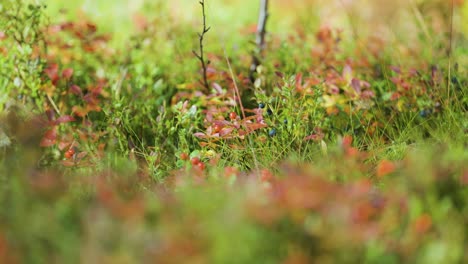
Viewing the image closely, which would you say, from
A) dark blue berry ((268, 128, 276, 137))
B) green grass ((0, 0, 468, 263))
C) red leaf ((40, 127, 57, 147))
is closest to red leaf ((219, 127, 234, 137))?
green grass ((0, 0, 468, 263))

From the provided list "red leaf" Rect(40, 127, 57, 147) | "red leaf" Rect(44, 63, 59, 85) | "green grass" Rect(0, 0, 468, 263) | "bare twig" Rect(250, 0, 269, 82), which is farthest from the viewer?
"bare twig" Rect(250, 0, 269, 82)

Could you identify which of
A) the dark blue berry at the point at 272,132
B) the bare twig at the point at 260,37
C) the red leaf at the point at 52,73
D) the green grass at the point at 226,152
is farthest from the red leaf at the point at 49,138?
the bare twig at the point at 260,37

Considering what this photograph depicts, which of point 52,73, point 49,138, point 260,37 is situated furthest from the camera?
point 260,37

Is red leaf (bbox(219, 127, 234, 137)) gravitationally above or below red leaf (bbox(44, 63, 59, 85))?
below

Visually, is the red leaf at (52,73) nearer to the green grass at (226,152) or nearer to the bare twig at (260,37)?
the green grass at (226,152)

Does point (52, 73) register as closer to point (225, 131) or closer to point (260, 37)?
point (225, 131)

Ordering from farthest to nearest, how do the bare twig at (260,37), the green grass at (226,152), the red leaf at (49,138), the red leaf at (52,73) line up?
the bare twig at (260,37)
the red leaf at (52,73)
the red leaf at (49,138)
the green grass at (226,152)

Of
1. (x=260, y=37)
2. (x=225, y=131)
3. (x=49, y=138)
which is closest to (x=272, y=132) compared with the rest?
(x=225, y=131)

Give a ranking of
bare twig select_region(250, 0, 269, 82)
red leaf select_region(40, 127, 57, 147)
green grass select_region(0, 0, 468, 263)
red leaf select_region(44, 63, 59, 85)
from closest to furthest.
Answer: green grass select_region(0, 0, 468, 263), red leaf select_region(40, 127, 57, 147), red leaf select_region(44, 63, 59, 85), bare twig select_region(250, 0, 269, 82)

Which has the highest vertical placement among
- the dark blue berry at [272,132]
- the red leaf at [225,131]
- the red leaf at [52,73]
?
the red leaf at [52,73]

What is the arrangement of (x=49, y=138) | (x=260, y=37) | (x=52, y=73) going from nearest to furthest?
(x=49, y=138)
(x=52, y=73)
(x=260, y=37)

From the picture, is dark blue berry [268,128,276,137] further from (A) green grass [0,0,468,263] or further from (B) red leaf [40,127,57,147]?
(B) red leaf [40,127,57,147]

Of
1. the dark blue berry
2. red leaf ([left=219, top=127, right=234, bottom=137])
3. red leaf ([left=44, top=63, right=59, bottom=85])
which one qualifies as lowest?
the dark blue berry

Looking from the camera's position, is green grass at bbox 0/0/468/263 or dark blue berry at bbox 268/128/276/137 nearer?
green grass at bbox 0/0/468/263
